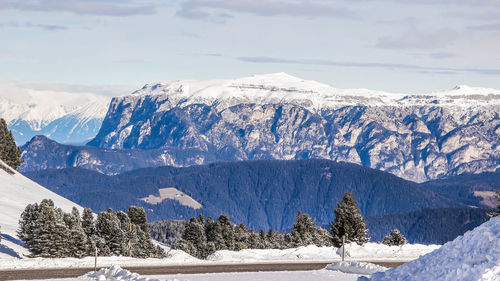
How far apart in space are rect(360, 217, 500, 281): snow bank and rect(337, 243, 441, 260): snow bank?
42079mm

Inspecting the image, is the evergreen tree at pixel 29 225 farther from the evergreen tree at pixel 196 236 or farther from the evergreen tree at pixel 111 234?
the evergreen tree at pixel 196 236

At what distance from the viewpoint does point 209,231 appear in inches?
5551

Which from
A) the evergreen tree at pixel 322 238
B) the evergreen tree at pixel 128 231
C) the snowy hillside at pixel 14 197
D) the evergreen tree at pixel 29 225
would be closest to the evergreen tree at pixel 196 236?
the evergreen tree at pixel 128 231

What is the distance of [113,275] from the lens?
59.7 metres

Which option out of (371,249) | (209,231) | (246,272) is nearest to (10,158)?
(209,231)

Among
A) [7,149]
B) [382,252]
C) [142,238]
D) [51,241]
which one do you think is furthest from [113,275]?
[7,149]

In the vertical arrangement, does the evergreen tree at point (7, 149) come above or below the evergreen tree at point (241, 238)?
above

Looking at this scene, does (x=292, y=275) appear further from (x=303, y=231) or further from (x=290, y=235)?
(x=290, y=235)

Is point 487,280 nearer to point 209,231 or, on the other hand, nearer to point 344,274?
point 344,274

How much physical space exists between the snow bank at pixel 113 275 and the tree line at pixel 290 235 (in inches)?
2131

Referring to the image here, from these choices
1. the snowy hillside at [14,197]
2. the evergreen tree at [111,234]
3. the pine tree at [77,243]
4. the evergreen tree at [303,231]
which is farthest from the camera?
the evergreen tree at [303,231]

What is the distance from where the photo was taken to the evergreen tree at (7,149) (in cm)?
18807

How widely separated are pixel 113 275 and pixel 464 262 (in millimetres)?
27264

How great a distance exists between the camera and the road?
213ft
